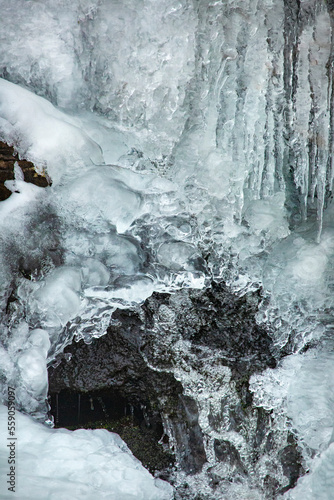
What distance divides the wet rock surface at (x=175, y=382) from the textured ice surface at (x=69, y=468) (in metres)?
0.36

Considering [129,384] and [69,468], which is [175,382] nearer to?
[129,384]

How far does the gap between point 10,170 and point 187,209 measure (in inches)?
38.4

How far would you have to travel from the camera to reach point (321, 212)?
2.51m

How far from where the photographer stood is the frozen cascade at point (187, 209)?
7.76 ft

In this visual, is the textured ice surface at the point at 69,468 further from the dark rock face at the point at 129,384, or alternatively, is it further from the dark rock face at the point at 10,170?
the dark rock face at the point at 10,170

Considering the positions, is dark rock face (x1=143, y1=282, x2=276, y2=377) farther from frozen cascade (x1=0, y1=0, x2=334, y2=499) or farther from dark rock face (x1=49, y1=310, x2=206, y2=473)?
dark rock face (x1=49, y1=310, x2=206, y2=473)

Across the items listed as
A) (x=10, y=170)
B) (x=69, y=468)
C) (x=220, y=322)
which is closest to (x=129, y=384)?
(x=220, y=322)

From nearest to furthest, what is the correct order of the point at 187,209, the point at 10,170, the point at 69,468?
the point at 69,468
the point at 10,170
the point at 187,209

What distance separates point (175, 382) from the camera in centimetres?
271

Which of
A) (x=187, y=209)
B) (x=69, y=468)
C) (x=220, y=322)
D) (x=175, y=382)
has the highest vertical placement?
(x=187, y=209)

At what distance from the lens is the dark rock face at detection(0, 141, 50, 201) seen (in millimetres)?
2338

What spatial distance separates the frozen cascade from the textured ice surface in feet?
0.09

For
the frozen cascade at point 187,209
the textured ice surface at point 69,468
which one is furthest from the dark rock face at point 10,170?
the textured ice surface at point 69,468

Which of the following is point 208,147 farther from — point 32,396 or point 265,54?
point 32,396
